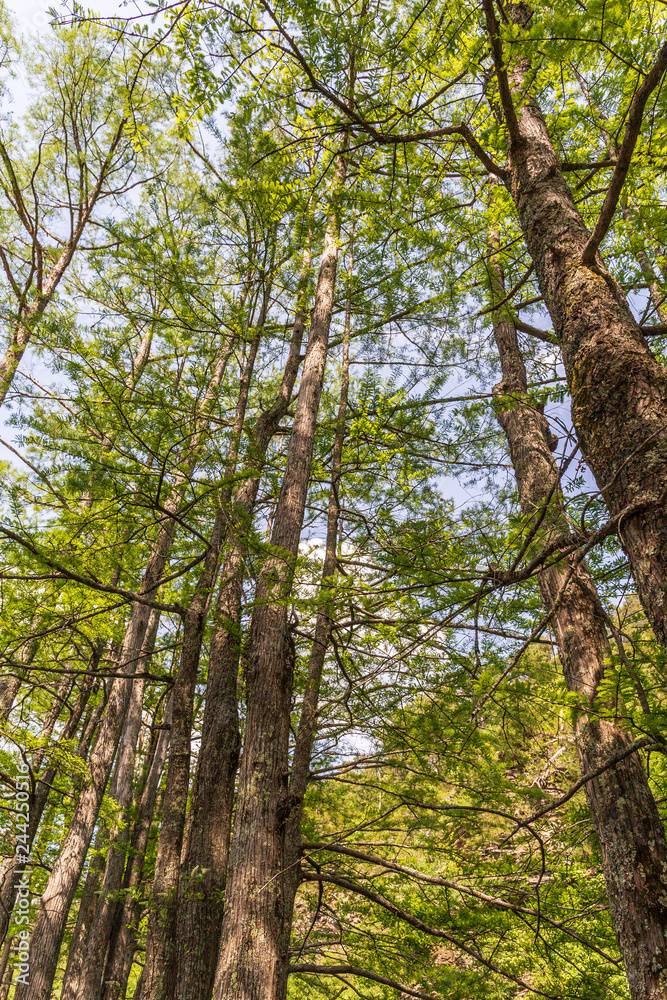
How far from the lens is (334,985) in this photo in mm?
9078

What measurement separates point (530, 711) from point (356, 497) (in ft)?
7.82

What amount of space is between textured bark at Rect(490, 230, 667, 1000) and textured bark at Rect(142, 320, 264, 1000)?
2291mm

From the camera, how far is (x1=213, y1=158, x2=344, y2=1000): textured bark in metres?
2.61

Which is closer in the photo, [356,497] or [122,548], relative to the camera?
[356,497]

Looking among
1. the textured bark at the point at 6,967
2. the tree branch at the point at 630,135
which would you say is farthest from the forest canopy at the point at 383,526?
the textured bark at the point at 6,967

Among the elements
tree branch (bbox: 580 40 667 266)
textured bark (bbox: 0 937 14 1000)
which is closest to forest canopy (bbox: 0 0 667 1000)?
tree branch (bbox: 580 40 667 266)

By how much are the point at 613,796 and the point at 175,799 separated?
11.4 ft

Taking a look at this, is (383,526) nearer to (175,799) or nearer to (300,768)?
(300,768)

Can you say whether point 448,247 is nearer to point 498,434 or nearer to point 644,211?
point 644,211

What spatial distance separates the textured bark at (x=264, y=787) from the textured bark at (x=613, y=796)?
5.07 ft

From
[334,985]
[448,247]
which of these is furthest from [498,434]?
[334,985]

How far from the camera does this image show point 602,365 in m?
1.78

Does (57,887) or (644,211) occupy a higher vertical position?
(644,211)

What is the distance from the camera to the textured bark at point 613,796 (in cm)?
225
